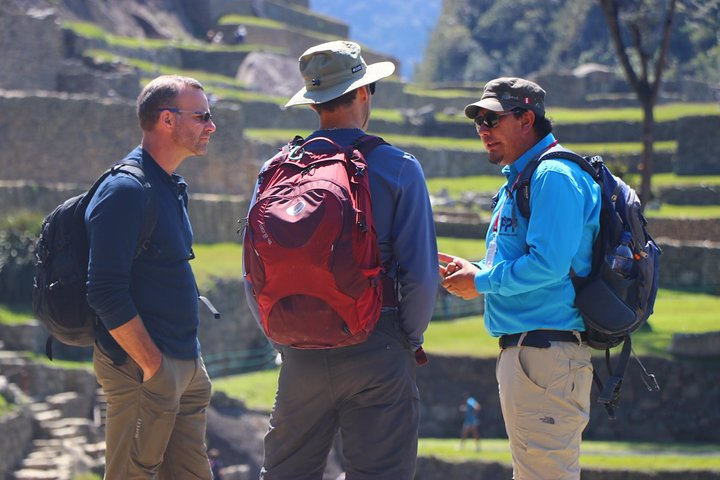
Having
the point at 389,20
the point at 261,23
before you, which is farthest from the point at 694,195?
the point at 389,20

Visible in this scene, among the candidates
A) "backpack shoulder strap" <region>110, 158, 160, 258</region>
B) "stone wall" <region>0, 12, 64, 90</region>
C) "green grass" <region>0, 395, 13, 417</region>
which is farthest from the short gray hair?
"stone wall" <region>0, 12, 64, 90</region>

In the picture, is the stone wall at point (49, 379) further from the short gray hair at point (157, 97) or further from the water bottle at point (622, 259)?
the water bottle at point (622, 259)

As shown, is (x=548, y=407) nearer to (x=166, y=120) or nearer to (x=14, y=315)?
(x=166, y=120)

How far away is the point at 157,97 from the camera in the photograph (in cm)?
614

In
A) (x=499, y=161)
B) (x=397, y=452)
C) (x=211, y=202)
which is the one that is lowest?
(x=211, y=202)

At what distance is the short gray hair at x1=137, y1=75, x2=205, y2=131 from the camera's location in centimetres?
613

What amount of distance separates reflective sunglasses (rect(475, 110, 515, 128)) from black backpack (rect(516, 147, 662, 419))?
0.88 ft

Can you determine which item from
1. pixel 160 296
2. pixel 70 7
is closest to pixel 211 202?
pixel 70 7

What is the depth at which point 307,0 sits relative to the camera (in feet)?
167

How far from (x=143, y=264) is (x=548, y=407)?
5.81 feet

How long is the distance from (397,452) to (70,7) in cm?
3385

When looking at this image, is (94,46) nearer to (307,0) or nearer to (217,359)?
(217,359)

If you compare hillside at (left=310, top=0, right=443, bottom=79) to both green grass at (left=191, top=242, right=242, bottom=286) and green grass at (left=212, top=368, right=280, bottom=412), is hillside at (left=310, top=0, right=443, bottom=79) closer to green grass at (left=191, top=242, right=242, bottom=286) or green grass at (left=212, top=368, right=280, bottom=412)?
green grass at (left=191, top=242, right=242, bottom=286)

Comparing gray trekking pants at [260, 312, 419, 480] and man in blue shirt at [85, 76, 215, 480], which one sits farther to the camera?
man in blue shirt at [85, 76, 215, 480]
